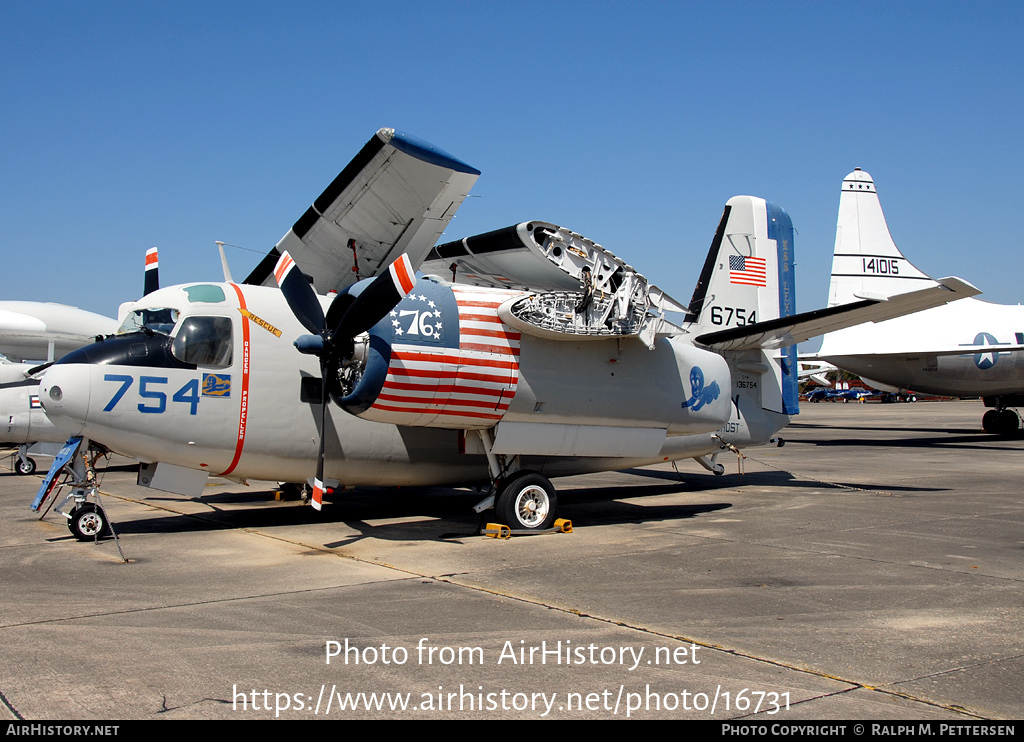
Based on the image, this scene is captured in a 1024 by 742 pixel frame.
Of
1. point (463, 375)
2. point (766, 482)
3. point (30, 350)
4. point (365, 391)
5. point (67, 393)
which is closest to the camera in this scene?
point (67, 393)

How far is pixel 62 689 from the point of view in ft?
16.2

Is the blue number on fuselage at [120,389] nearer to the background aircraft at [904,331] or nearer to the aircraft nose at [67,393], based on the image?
the aircraft nose at [67,393]

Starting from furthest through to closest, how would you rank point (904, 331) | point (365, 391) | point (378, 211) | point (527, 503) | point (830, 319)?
point (904, 331), point (378, 211), point (830, 319), point (527, 503), point (365, 391)

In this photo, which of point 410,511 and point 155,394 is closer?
point 155,394

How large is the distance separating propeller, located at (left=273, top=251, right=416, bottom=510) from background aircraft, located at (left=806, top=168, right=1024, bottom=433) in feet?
81.6

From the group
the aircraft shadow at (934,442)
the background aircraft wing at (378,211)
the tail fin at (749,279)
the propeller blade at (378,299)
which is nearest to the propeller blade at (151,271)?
the background aircraft wing at (378,211)

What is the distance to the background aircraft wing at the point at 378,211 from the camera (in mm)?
12547

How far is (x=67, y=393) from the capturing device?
9820 millimetres

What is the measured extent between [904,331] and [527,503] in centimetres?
2522

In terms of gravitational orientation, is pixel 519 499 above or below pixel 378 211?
below

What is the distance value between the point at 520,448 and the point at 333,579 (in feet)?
12.7

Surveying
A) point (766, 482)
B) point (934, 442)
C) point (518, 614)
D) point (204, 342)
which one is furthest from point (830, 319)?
point (934, 442)

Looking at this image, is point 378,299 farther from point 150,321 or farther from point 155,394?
point 150,321

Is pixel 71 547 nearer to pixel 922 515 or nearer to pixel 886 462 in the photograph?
pixel 922 515
